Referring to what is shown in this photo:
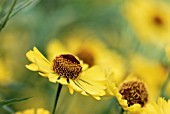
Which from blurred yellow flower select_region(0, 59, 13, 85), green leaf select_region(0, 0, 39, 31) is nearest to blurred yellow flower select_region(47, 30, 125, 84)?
blurred yellow flower select_region(0, 59, 13, 85)

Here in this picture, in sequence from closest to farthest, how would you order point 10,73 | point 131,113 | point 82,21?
1. point 131,113
2. point 10,73
3. point 82,21

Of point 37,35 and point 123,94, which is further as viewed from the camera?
point 37,35

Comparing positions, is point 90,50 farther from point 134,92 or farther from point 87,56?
point 134,92

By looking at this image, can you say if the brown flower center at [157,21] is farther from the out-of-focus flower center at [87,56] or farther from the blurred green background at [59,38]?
the out-of-focus flower center at [87,56]

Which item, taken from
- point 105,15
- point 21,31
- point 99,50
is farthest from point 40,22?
point 105,15

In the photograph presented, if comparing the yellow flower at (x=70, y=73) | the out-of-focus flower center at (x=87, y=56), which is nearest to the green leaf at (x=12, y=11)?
the yellow flower at (x=70, y=73)

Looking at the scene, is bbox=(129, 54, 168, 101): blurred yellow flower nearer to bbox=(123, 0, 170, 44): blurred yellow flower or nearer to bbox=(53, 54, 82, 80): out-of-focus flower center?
bbox=(123, 0, 170, 44): blurred yellow flower

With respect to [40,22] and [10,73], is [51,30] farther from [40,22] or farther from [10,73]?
[10,73]
